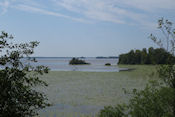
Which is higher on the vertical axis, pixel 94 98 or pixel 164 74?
pixel 164 74

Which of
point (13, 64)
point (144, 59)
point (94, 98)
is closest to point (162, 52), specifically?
point (13, 64)

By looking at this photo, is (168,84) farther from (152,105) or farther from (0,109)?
(0,109)

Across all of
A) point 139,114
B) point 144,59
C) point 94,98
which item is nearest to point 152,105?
point 139,114

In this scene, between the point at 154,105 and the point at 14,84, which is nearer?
the point at 14,84

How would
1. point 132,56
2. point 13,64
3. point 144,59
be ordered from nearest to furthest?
point 13,64, point 144,59, point 132,56

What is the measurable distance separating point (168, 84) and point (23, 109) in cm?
305

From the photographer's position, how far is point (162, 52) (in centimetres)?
455

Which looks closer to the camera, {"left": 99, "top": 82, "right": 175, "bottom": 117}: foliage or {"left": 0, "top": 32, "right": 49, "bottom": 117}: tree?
{"left": 0, "top": 32, "right": 49, "bottom": 117}: tree


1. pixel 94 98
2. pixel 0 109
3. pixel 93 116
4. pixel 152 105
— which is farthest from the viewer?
pixel 94 98

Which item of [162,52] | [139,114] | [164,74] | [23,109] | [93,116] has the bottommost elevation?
[93,116]

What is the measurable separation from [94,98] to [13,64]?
767 centimetres

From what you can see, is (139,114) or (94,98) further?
(94,98)

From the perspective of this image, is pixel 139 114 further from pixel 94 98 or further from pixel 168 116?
pixel 94 98

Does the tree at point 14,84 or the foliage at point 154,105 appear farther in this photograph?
the foliage at point 154,105
